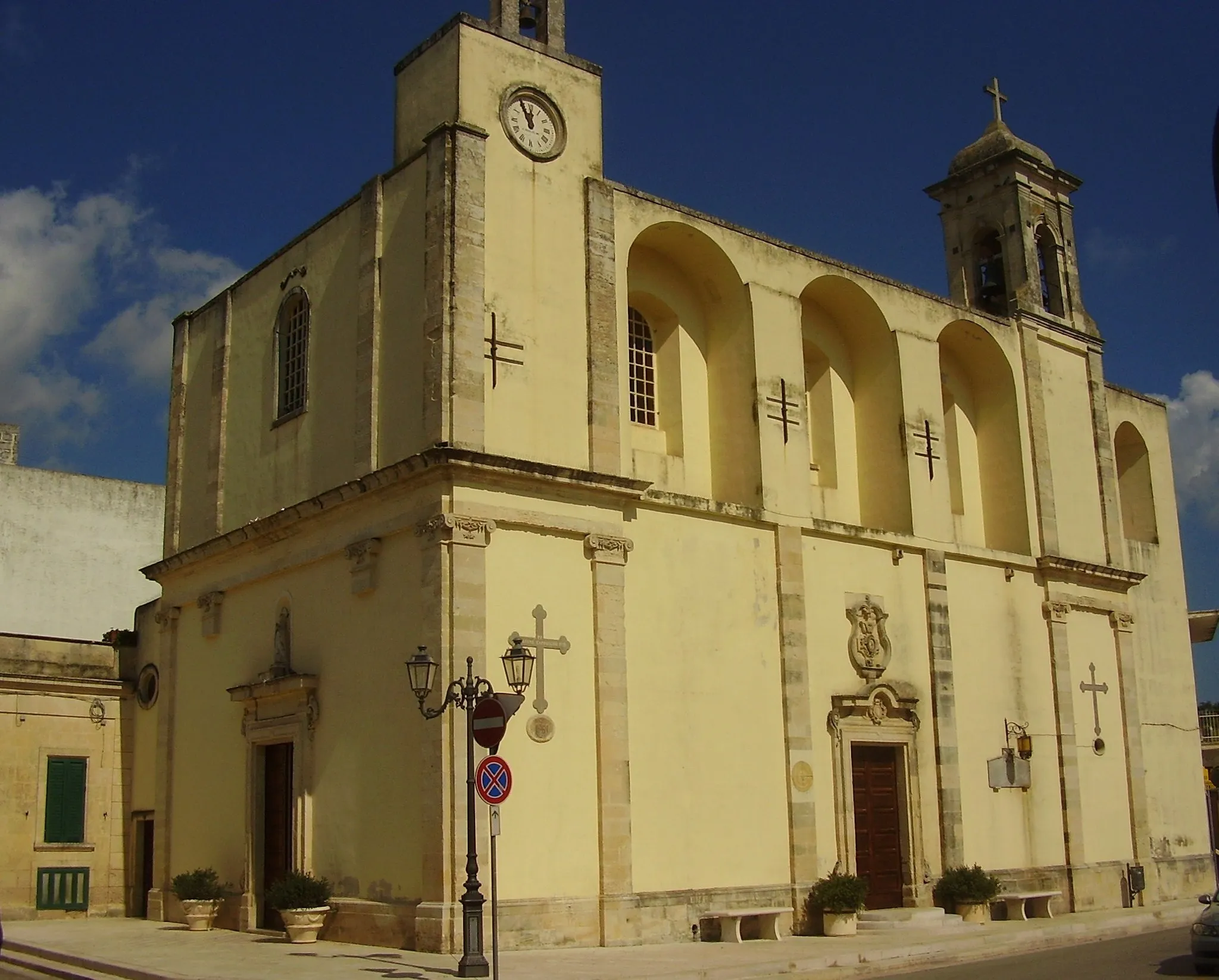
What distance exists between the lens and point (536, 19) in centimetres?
2000

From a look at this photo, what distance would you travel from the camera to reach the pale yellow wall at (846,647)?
20.1 metres

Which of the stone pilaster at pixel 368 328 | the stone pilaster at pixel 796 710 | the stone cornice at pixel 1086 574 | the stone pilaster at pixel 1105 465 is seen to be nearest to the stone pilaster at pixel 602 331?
the stone pilaster at pixel 368 328

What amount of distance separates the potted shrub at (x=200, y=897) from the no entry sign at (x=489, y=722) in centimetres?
826

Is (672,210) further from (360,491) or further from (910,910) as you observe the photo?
(910,910)

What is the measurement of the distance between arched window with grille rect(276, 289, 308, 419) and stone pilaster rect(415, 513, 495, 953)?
4979 millimetres

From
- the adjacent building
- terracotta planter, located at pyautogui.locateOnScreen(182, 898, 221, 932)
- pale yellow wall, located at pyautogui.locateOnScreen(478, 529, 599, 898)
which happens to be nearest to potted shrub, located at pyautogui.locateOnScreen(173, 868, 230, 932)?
terracotta planter, located at pyautogui.locateOnScreen(182, 898, 221, 932)

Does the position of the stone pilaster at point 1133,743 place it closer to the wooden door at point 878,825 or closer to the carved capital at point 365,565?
the wooden door at point 878,825

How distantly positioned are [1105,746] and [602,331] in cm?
1266

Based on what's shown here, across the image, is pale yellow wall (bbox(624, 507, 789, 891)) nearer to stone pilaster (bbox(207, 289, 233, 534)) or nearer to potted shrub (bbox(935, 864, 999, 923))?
potted shrub (bbox(935, 864, 999, 923))

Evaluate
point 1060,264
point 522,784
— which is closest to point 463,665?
point 522,784

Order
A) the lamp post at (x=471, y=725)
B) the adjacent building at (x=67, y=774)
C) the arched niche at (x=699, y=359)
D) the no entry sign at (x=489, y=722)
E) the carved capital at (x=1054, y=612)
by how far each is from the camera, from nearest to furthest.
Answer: the no entry sign at (x=489, y=722), the lamp post at (x=471, y=725), the arched niche at (x=699, y=359), the adjacent building at (x=67, y=774), the carved capital at (x=1054, y=612)

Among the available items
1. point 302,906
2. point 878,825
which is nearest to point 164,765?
point 302,906

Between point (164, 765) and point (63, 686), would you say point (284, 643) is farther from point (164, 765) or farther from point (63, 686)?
point (63, 686)

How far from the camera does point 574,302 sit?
61.6 feet
